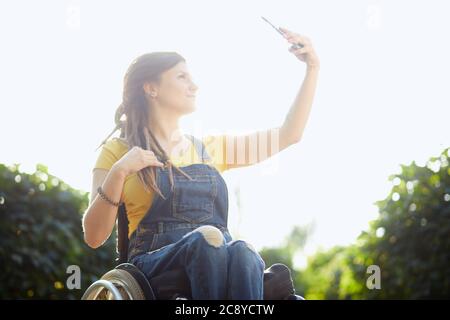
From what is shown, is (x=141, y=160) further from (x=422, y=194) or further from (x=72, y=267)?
(x=422, y=194)

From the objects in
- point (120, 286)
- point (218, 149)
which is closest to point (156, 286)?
point (120, 286)

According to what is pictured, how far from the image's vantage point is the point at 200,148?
3.04m

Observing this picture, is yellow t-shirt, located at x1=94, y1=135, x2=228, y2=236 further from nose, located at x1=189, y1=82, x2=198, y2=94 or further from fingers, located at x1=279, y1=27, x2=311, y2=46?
fingers, located at x1=279, y1=27, x2=311, y2=46

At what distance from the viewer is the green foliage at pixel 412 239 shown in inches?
220

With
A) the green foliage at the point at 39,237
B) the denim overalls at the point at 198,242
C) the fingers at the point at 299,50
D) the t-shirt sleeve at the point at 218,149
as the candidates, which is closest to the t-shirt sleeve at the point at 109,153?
the denim overalls at the point at 198,242

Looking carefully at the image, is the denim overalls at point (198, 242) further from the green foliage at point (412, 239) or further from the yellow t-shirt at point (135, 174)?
the green foliage at point (412, 239)

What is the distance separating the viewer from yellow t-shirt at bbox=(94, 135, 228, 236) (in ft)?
9.10

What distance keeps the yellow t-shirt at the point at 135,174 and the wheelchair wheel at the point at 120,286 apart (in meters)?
0.25

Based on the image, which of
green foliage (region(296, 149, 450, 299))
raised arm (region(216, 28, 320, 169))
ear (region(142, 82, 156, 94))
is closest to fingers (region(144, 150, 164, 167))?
ear (region(142, 82, 156, 94))

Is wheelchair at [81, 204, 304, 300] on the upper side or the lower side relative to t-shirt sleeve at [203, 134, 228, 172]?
lower

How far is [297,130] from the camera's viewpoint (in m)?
3.01
